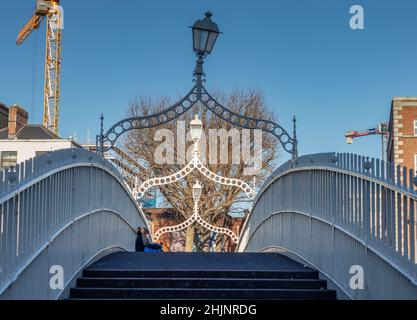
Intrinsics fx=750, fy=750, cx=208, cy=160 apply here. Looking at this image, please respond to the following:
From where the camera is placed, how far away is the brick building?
4547 centimetres

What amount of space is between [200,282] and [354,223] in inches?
77.7

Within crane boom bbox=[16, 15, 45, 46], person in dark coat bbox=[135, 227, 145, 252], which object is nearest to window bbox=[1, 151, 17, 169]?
person in dark coat bbox=[135, 227, 145, 252]

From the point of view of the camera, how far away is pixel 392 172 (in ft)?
24.2

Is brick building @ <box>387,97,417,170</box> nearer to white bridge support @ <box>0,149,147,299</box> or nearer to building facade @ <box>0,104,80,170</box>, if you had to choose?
building facade @ <box>0,104,80,170</box>

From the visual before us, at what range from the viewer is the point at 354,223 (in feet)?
28.3

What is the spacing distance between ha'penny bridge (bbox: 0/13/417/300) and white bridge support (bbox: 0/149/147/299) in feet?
0.04

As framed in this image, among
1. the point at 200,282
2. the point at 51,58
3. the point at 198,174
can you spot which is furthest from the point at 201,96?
the point at 51,58

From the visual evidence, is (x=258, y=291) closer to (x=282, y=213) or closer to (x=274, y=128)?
(x=282, y=213)

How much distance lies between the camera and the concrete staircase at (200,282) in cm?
857

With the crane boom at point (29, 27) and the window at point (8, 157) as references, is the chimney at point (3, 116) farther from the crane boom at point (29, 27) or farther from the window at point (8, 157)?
the crane boom at point (29, 27)

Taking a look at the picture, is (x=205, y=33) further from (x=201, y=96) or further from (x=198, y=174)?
(x=198, y=174)
